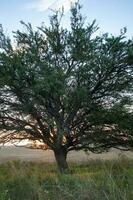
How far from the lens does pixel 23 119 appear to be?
28.3 metres

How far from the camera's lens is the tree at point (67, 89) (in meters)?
24.8

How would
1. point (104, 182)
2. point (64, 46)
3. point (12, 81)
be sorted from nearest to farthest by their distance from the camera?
point (104, 182) < point (12, 81) < point (64, 46)

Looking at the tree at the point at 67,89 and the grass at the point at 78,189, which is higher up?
the tree at the point at 67,89

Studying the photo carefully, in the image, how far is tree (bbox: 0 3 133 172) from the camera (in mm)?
24781

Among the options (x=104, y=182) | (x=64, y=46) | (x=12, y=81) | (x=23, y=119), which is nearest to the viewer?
(x=104, y=182)

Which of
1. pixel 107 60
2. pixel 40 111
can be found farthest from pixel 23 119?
pixel 107 60

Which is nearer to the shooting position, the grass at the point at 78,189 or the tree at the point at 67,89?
the grass at the point at 78,189

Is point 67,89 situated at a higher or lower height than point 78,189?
higher

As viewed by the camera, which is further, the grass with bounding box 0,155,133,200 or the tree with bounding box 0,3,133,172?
the tree with bounding box 0,3,133,172

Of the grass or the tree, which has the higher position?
the tree

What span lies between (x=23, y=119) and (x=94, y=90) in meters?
4.73

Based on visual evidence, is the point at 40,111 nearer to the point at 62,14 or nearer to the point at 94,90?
the point at 94,90

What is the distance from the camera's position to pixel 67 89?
24406 millimetres

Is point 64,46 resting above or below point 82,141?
above
